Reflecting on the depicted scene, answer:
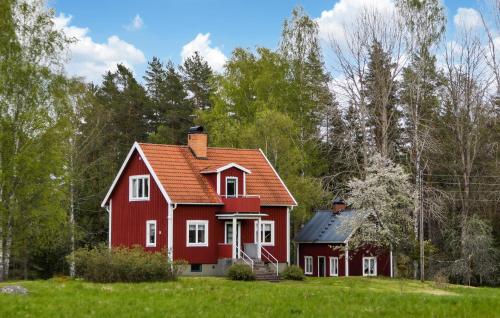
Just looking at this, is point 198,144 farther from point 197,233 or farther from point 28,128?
point 28,128

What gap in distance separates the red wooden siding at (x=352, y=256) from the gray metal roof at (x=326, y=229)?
0.42 metres

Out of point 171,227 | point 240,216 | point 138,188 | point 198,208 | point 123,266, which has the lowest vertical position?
point 123,266

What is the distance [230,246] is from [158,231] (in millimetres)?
3879

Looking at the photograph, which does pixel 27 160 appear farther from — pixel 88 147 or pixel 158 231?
pixel 88 147

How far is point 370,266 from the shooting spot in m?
48.1

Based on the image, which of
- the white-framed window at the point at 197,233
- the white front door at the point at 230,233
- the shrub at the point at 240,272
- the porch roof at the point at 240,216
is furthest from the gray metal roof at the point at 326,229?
the shrub at the point at 240,272

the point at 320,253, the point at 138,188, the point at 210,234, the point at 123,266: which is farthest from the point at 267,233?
the point at 123,266

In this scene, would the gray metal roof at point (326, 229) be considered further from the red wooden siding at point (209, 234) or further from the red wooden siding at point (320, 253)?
the red wooden siding at point (209, 234)

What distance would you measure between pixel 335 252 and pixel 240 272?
12191 millimetres

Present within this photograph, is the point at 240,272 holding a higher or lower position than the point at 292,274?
higher

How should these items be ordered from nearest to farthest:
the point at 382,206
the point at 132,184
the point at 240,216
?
the point at 240,216 → the point at 132,184 → the point at 382,206

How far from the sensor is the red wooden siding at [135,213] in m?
40.4

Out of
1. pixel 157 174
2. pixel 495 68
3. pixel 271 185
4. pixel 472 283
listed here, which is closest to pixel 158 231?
pixel 157 174

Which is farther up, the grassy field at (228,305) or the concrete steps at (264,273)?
the grassy field at (228,305)
